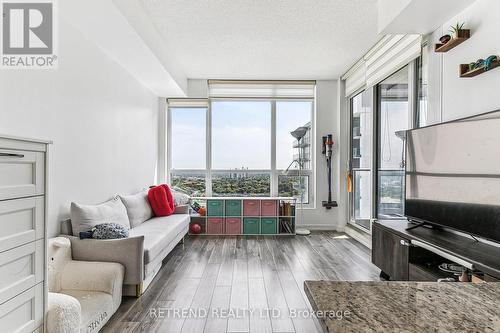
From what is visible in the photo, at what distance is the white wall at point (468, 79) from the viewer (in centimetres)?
205

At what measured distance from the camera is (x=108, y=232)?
248 centimetres

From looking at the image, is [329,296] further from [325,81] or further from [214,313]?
[325,81]

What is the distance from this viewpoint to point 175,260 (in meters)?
3.52

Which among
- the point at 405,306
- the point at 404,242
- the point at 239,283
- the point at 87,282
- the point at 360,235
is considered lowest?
the point at 239,283

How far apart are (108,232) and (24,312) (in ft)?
3.74

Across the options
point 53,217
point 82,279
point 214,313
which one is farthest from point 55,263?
point 214,313

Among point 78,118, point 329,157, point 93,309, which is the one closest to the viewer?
point 93,309

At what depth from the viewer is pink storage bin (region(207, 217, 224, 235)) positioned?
476 centimetres

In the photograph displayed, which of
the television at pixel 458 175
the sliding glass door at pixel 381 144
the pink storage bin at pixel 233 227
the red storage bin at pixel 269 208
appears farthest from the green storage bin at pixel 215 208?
the television at pixel 458 175

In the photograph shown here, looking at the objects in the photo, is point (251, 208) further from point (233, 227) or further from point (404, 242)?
point (404, 242)

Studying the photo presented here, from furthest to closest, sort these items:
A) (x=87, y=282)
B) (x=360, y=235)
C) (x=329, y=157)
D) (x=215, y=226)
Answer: (x=329, y=157), (x=215, y=226), (x=360, y=235), (x=87, y=282)

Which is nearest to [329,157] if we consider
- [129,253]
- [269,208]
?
[269,208]

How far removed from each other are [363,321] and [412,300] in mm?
197

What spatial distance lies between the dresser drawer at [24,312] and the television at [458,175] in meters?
2.71
